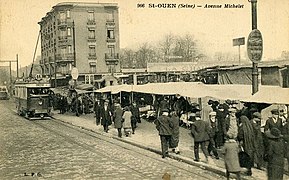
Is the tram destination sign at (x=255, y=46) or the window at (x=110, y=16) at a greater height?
the window at (x=110, y=16)

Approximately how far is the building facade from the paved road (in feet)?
81.7

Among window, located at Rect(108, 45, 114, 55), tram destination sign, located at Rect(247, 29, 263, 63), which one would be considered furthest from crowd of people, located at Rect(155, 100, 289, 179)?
A: window, located at Rect(108, 45, 114, 55)

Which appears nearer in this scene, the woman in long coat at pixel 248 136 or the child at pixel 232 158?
the child at pixel 232 158

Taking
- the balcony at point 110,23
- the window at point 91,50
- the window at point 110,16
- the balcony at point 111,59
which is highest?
the window at point 110,16

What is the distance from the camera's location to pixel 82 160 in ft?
39.5

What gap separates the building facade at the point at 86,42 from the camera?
41.2 meters

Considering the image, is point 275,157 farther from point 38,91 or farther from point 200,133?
point 38,91

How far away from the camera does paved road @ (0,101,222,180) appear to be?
9961 mm

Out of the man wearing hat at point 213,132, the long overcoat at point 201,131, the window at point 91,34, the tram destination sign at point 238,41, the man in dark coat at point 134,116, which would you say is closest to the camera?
the long overcoat at point 201,131

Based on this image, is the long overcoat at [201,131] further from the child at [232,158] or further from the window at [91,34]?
the window at [91,34]

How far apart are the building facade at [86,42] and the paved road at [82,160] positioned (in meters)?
24.9

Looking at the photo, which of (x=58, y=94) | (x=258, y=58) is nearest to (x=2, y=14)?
(x=258, y=58)

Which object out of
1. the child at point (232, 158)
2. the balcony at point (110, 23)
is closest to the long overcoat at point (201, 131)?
the child at point (232, 158)

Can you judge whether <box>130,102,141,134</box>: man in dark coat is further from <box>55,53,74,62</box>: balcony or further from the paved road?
<box>55,53,74,62</box>: balcony
